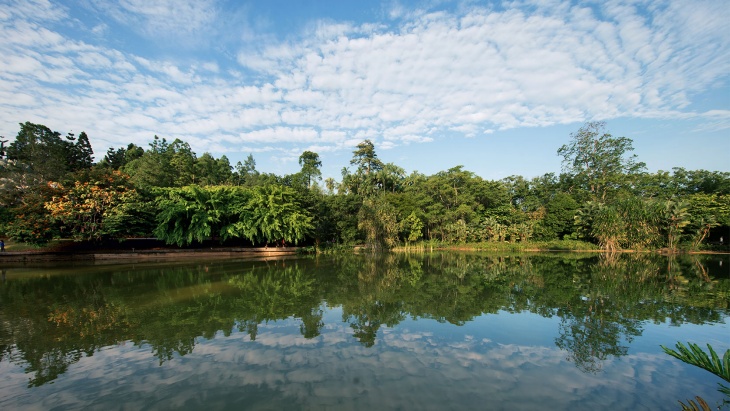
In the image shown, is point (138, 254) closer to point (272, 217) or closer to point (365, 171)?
point (272, 217)

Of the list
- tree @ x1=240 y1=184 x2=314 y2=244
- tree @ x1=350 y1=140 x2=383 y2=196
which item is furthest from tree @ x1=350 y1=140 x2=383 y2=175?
tree @ x1=240 y1=184 x2=314 y2=244

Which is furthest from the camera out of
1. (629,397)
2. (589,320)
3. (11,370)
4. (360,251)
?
(360,251)

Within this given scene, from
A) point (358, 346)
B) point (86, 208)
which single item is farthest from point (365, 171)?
point (358, 346)

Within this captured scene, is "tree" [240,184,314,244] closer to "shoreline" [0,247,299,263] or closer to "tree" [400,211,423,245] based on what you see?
"shoreline" [0,247,299,263]

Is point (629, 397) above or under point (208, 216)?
under

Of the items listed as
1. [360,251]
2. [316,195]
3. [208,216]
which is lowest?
[360,251]

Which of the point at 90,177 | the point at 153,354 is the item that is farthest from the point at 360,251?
the point at 153,354

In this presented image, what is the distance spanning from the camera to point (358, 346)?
604 centimetres

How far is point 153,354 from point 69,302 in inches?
246

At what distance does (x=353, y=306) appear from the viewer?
9.13 m

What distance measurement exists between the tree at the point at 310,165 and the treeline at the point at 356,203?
1.03 feet

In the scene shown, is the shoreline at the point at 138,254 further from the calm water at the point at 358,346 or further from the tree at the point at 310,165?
the tree at the point at 310,165

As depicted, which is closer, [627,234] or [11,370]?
[11,370]

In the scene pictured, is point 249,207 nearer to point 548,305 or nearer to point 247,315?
point 247,315
